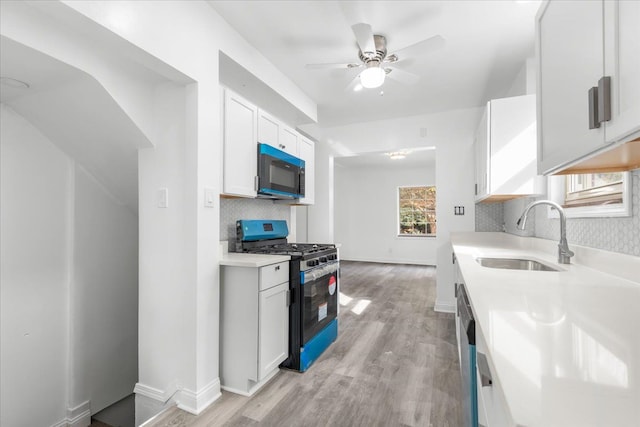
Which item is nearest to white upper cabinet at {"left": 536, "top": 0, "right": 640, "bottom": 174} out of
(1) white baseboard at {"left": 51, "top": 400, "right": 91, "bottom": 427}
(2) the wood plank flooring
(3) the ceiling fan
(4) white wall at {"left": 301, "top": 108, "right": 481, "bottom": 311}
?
(3) the ceiling fan

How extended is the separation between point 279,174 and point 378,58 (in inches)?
50.5

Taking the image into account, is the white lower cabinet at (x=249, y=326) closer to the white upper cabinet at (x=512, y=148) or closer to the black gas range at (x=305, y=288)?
the black gas range at (x=305, y=288)

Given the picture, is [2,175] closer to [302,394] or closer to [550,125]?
[302,394]

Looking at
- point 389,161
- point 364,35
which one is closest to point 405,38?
point 364,35

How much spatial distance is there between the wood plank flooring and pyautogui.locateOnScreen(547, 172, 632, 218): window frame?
135cm

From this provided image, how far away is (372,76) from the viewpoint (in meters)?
2.47

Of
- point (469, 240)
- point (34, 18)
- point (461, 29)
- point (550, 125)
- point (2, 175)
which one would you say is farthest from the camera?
point (469, 240)

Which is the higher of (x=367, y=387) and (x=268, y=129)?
(x=268, y=129)

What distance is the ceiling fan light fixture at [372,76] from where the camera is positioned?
2.45 m

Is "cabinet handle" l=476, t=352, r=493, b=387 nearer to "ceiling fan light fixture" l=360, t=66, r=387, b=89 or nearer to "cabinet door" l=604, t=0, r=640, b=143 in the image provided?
"cabinet door" l=604, t=0, r=640, b=143

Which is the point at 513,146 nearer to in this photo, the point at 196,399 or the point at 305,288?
the point at 305,288

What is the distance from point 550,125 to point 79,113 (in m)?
2.63

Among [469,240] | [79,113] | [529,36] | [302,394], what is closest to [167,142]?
[79,113]

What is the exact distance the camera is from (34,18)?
1.49 m
